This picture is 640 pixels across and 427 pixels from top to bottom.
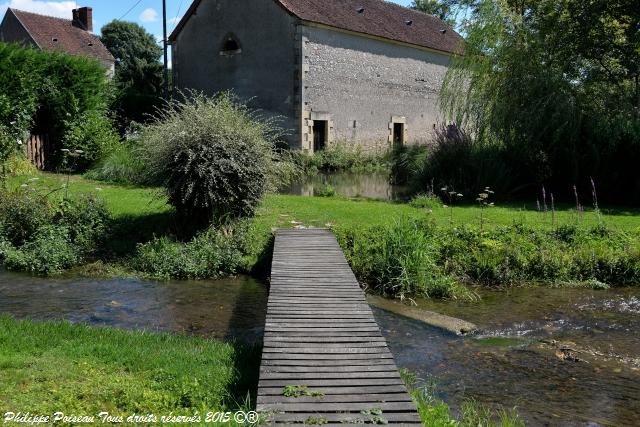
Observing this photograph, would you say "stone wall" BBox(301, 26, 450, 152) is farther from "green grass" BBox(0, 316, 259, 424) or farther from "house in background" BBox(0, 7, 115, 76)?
"green grass" BBox(0, 316, 259, 424)

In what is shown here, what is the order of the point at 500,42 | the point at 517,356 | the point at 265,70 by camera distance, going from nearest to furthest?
the point at 517,356, the point at 500,42, the point at 265,70

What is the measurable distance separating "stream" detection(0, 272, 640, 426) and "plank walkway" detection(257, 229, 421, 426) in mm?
731

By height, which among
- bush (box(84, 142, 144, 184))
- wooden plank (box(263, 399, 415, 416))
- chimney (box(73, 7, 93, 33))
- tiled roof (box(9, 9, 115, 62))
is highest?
chimney (box(73, 7, 93, 33))

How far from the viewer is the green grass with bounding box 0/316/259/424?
4352mm

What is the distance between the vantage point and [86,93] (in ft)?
60.8

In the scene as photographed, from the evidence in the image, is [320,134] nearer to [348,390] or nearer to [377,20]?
[377,20]

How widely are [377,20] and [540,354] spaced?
23640 mm

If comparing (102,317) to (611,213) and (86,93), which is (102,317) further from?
(86,93)

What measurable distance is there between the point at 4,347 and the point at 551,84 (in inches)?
533

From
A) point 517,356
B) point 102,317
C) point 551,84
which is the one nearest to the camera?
point 517,356

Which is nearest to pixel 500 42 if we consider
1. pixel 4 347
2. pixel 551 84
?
pixel 551 84

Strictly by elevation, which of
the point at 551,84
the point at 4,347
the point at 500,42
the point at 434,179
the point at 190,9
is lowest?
the point at 4,347

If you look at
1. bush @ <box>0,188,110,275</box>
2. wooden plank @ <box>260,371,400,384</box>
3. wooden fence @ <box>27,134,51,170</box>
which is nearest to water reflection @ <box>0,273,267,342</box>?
bush @ <box>0,188,110,275</box>

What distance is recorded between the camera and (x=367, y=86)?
26.4 m
